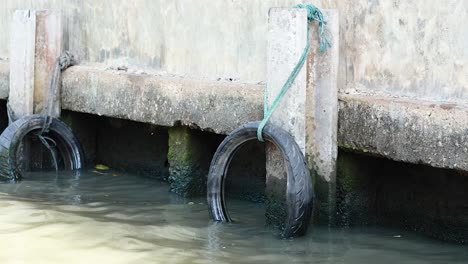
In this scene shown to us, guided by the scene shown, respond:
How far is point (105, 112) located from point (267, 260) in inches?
125

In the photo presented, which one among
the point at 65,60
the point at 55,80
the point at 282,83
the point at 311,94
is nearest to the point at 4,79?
the point at 55,80

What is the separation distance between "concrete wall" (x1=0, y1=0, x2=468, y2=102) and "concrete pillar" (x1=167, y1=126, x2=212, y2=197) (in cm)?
54

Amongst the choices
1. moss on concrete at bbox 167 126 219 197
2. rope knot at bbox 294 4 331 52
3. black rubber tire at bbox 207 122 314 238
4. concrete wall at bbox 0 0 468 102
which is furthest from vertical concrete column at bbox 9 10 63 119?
rope knot at bbox 294 4 331 52

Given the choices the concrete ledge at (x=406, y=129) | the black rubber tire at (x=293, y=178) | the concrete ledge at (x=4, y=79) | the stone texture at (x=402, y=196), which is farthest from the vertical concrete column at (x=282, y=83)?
the concrete ledge at (x=4, y=79)

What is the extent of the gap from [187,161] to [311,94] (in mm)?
1814

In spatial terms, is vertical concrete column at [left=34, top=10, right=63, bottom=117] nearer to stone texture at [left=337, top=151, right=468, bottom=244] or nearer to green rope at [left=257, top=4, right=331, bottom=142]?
green rope at [left=257, top=4, right=331, bottom=142]

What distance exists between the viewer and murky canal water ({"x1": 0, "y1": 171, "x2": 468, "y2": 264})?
250 inches

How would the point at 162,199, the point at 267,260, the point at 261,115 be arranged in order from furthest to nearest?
the point at 162,199 → the point at 261,115 → the point at 267,260

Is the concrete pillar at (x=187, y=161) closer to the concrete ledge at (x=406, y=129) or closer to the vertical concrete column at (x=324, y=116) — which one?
the vertical concrete column at (x=324, y=116)

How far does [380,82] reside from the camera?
671cm

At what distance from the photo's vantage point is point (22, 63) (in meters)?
9.43

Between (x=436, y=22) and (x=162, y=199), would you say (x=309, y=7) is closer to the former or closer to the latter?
(x=436, y=22)

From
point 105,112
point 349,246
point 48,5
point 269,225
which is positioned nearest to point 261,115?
point 269,225

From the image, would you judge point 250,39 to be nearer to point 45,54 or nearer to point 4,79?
point 45,54
